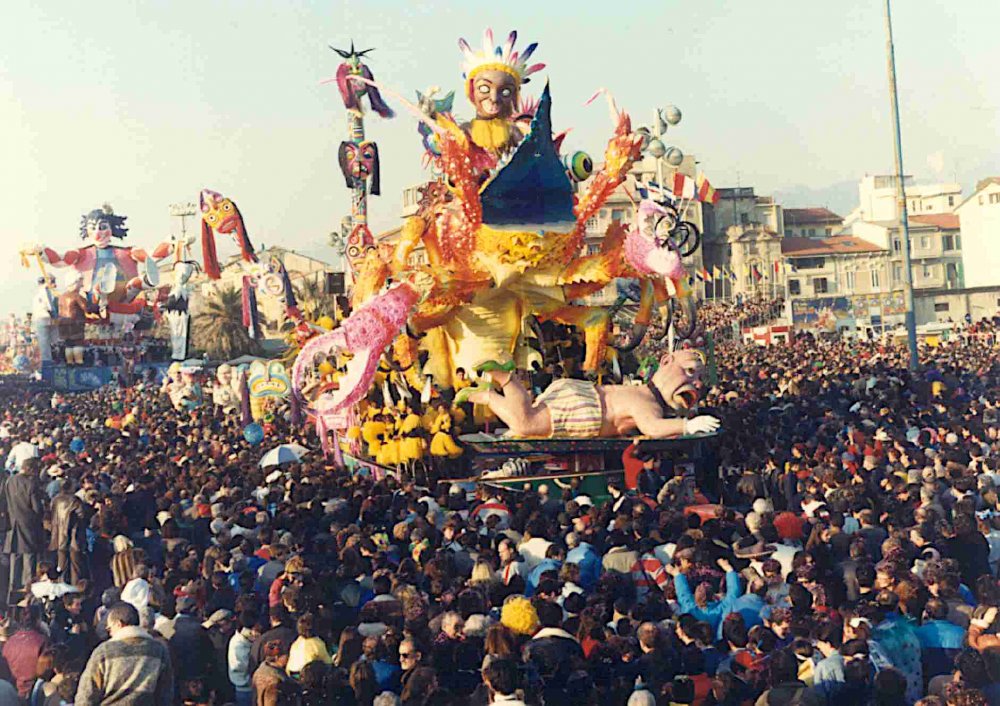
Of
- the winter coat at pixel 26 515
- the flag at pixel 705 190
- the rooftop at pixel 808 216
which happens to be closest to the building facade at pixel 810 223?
the rooftop at pixel 808 216

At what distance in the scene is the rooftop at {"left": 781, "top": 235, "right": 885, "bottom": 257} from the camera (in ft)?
190

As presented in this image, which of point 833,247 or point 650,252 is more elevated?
point 833,247

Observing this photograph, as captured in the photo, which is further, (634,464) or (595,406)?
(595,406)

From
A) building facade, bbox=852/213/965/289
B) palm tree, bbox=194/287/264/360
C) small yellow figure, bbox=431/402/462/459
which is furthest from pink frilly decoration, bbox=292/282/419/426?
building facade, bbox=852/213/965/289

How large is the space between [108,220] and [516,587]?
41.1m

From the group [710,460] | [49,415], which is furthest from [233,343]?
[710,460]

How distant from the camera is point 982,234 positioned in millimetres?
55375

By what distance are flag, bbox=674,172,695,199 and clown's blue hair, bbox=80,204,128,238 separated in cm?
2748

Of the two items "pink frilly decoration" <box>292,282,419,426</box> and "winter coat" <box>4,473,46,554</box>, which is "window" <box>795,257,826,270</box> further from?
"winter coat" <box>4,473,46,554</box>

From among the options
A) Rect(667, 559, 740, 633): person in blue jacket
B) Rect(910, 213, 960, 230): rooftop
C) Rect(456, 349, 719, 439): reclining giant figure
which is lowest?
Rect(667, 559, 740, 633): person in blue jacket

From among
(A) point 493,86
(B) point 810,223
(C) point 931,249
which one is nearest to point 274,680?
(A) point 493,86

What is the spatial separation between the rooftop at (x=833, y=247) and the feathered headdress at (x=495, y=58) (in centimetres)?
4113

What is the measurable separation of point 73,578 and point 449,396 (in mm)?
8358

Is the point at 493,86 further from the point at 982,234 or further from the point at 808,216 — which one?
the point at 808,216
